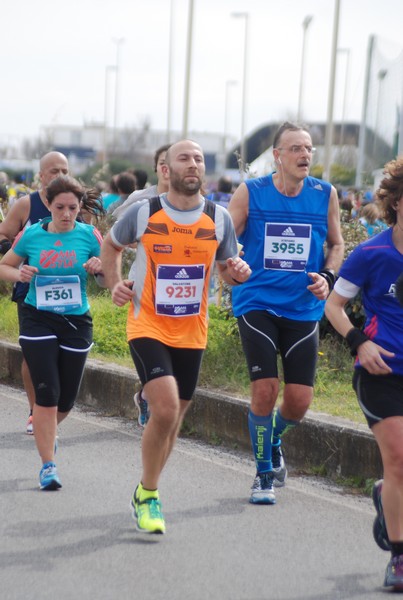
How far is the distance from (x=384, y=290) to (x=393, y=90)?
49.3 feet

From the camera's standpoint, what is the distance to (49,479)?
22.9 feet

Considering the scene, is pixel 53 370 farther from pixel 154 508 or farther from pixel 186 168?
pixel 186 168

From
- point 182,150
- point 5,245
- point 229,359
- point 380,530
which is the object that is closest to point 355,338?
point 380,530

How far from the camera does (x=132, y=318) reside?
20.2 feet

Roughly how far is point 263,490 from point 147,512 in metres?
1.04

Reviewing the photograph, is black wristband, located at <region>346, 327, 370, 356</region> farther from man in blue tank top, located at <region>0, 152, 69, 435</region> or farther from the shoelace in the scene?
man in blue tank top, located at <region>0, 152, 69, 435</region>

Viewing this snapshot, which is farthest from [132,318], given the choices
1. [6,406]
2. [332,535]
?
[6,406]

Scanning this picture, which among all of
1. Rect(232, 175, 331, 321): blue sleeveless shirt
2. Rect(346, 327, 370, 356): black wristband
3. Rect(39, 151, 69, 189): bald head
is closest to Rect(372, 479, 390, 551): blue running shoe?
Rect(346, 327, 370, 356): black wristband

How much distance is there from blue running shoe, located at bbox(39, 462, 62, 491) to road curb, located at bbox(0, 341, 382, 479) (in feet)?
5.63

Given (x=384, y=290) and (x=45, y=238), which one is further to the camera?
(x=45, y=238)

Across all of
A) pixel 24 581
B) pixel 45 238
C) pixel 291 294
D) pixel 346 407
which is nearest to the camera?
pixel 24 581

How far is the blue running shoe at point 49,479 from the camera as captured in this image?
6977mm

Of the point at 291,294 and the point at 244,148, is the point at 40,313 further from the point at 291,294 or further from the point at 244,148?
the point at 244,148

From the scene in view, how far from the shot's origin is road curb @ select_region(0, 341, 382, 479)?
24.3 feet
